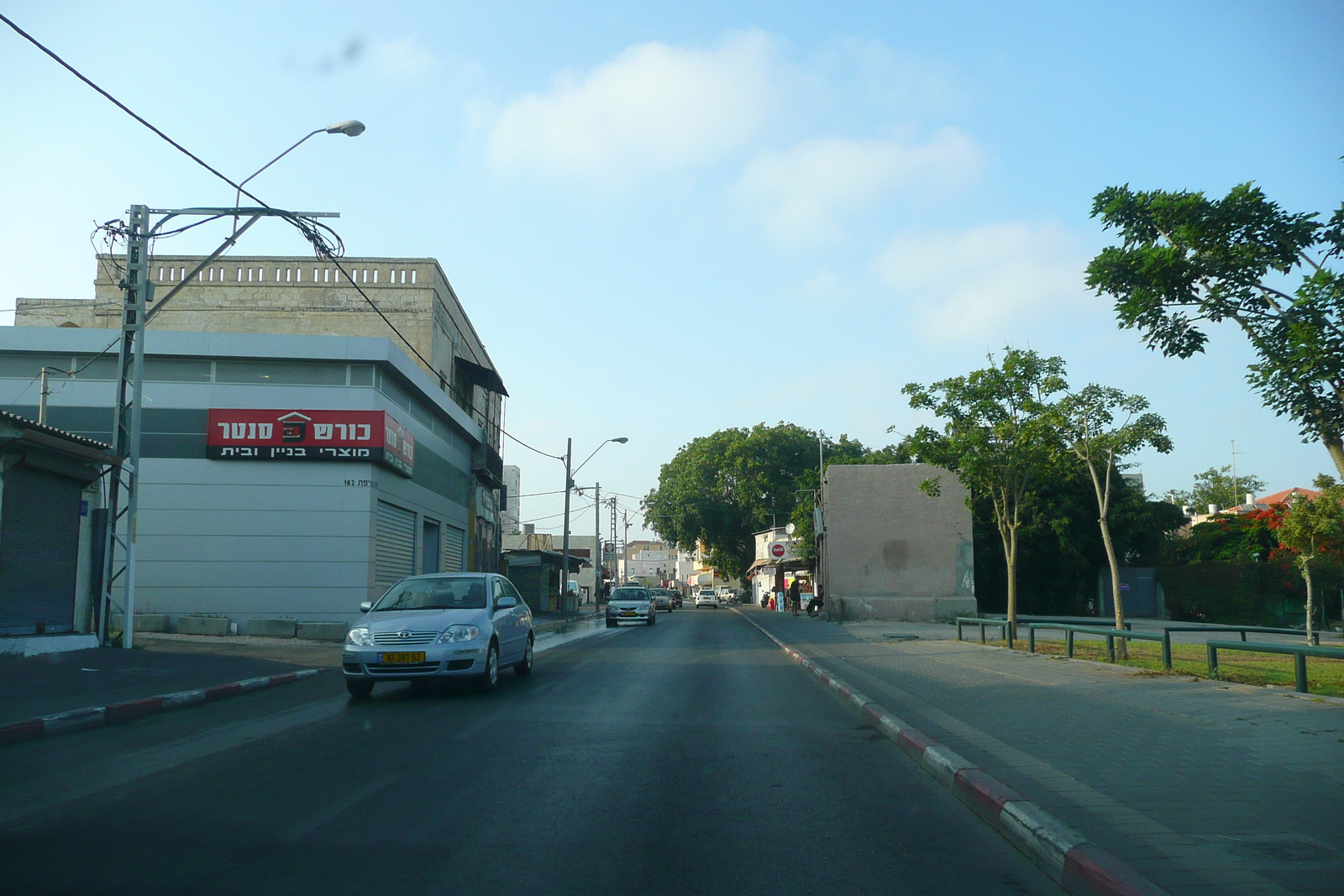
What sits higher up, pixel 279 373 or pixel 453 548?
pixel 279 373

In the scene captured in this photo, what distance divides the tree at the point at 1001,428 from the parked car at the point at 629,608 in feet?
57.1

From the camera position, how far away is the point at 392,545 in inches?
1075

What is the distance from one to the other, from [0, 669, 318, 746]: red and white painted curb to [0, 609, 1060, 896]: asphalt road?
236mm

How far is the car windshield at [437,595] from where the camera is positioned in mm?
12758

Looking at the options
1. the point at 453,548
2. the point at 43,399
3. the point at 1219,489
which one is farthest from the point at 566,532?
the point at 1219,489

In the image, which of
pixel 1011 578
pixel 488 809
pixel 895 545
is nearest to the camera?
pixel 488 809

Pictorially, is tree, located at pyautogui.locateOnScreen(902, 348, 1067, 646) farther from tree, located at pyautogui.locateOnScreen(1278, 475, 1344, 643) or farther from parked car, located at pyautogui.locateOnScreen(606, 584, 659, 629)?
parked car, located at pyautogui.locateOnScreen(606, 584, 659, 629)

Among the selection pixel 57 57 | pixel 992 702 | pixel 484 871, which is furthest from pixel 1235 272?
pixel 57 57

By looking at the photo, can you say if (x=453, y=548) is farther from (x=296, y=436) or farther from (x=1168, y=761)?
(x=1168, y=761)

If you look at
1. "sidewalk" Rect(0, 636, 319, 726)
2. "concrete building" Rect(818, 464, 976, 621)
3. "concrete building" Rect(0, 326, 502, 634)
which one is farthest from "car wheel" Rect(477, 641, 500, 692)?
"concrete building" Rect(818, 464, 976, 621)

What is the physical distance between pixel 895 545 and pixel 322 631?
71.7 ft

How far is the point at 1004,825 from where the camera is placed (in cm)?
552

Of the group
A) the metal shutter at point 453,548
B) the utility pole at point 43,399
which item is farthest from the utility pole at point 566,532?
the utility pole at point 43,399

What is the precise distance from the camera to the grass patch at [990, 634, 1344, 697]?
12047 mm
